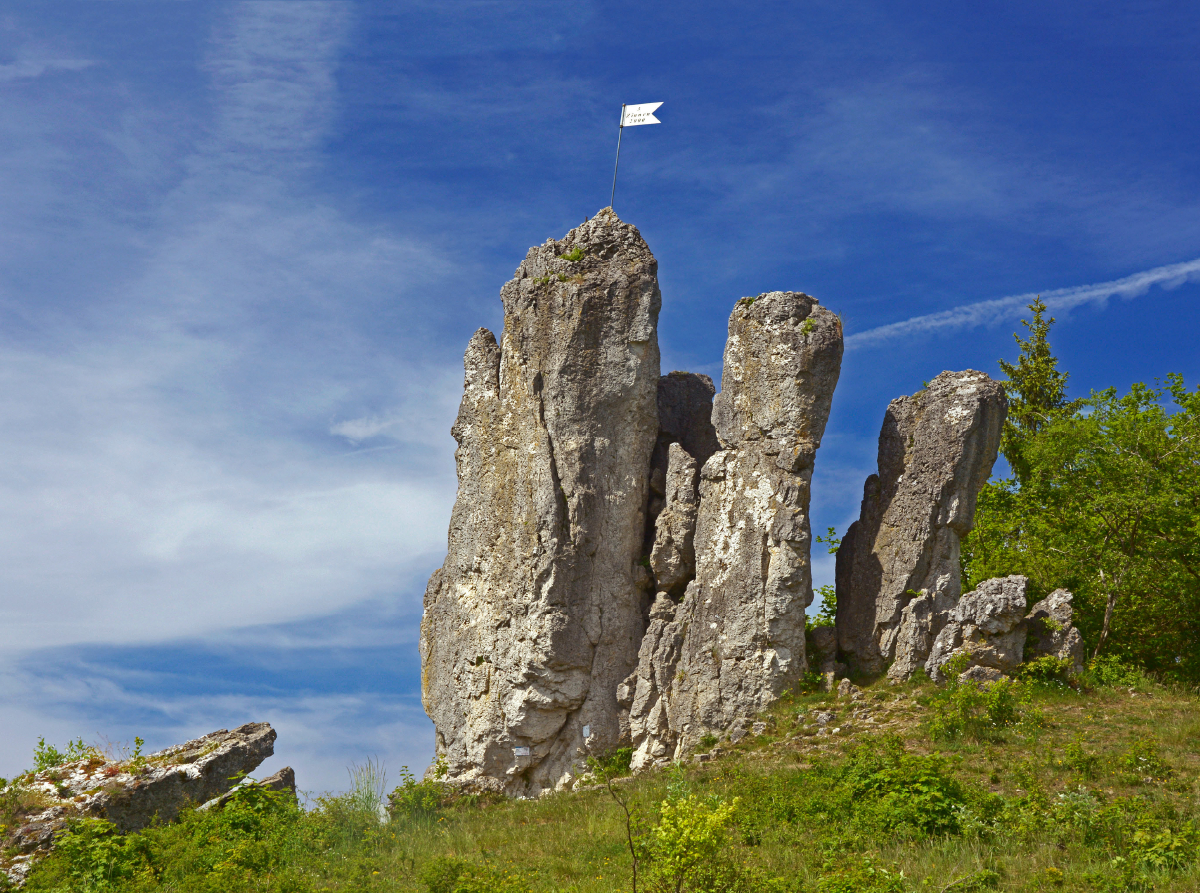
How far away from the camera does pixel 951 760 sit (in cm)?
2136

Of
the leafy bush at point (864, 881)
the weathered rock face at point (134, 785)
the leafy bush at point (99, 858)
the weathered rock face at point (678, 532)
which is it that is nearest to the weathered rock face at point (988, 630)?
the weathered rock face at point (678, 532)

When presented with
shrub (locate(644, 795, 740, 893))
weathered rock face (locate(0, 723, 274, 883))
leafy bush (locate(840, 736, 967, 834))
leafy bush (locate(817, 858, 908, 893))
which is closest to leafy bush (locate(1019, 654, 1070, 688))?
leafy bush (locate(840, 736, 967, 834))

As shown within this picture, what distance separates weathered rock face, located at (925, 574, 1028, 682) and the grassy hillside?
0.85 metres

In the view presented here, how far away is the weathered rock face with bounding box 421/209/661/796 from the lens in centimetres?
2838

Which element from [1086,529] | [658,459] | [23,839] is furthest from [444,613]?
[1086,529]

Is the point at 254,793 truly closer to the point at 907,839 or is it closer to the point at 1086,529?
the point at 907,839

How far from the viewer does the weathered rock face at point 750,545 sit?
1041 inches

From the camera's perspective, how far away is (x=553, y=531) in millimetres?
28594

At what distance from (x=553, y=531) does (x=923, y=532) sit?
30.5ft

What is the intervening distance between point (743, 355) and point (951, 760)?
37.9 feet

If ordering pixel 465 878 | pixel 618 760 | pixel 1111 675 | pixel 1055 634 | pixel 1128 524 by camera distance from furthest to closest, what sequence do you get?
pixel 1128 524, pixel 618 760, pixel 1111 675, pixel 1055 634, pixel 465 878

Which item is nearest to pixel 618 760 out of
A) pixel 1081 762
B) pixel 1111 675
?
pixel 1081 762

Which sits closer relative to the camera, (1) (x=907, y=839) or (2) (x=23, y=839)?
(1) (x=907, y=839)

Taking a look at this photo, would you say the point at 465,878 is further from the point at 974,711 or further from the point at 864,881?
the point at 974,711
